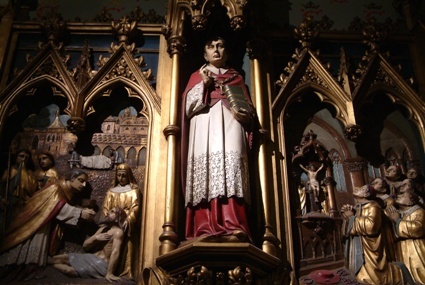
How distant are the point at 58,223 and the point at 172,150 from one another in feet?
4.30

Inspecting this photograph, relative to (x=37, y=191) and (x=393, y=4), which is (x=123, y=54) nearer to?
(x=37, y=191)

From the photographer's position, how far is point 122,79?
702cm

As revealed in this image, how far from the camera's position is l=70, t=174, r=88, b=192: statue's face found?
20.6 feet

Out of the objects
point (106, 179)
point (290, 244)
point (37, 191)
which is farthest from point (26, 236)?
point (290, 244)

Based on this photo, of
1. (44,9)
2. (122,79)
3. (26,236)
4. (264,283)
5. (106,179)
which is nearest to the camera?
(264,283)

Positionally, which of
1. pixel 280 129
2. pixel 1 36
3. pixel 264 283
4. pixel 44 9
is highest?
pixel 44 9

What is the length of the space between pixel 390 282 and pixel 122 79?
11.6ft

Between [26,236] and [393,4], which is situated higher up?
[393,4]

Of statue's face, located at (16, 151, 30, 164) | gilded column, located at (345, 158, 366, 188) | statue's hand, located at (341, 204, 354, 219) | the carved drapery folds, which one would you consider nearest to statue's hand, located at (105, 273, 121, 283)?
statue's face, located at (16, 151, 30, 164)

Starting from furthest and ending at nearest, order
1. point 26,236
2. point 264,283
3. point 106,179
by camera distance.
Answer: point 106,179 < point 26,236 < point 264,283

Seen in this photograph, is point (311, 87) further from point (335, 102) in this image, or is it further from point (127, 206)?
point (127, 206)

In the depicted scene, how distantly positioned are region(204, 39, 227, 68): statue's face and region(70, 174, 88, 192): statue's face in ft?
6.22

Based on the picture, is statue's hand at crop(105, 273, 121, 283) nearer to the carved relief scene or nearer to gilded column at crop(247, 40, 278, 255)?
the carved relief scene

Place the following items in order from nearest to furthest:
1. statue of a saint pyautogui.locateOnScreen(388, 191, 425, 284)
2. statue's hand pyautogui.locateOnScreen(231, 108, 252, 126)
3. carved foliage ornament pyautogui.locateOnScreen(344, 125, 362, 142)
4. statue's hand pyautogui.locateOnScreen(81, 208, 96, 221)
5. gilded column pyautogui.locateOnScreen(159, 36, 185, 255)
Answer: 1. gilded column pyautogui.locateOnScreen(159, 36, 185, 255)
2. statue of a saint pyautogui.locateOnScreen(388, 191, 425, 284)
3. statue's hand pyautogui.locateOnScreen(81, 208, 96, 221)
4. statue's hand pyautogui.locateOnScreen(231, 108, 252, 126)
5. carved foliage ornament pyautogui.locateOnScreen(344, 125, 362, 142)
